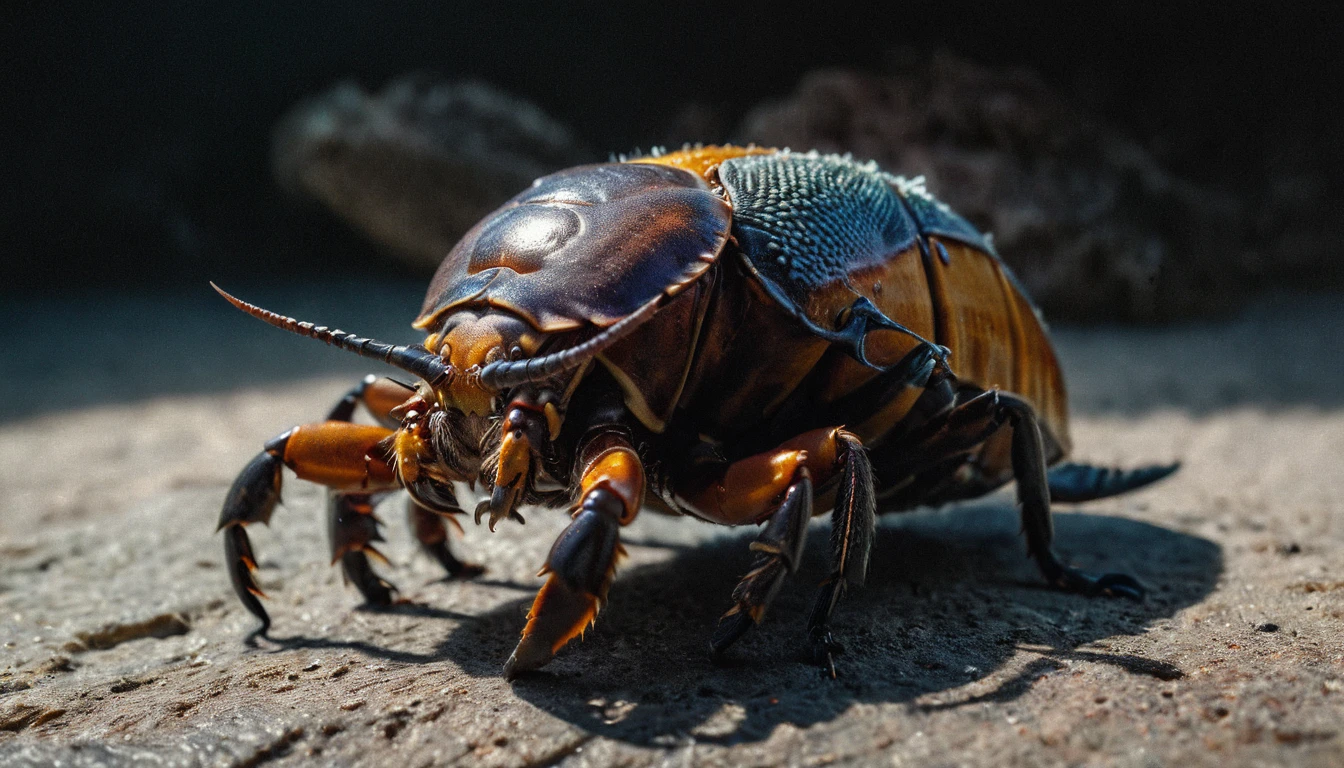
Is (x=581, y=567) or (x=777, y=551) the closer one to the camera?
(x=581, y=567)

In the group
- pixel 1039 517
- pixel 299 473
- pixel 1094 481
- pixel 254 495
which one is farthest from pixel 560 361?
pixel 1094 481

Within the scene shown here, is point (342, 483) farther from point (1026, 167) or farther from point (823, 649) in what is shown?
point (1026, 167)

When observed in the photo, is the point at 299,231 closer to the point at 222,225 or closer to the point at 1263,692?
the point at 222,225

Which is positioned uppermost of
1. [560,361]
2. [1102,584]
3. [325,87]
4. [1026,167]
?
[325,87]

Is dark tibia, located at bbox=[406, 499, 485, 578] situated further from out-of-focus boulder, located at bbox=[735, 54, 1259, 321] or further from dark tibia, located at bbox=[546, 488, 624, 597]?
out-of-focus boulder, located at bbox=[735, 54, 1259, 321]

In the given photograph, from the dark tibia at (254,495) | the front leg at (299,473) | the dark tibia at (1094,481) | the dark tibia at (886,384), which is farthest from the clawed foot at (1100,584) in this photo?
the dark tibia at (254,495)

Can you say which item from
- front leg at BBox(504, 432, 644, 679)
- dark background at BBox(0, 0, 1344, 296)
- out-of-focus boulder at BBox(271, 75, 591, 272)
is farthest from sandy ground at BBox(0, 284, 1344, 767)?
dark background at BBox(0, 0, 1344, 296)

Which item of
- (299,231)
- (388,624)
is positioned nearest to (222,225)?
(299,231)
